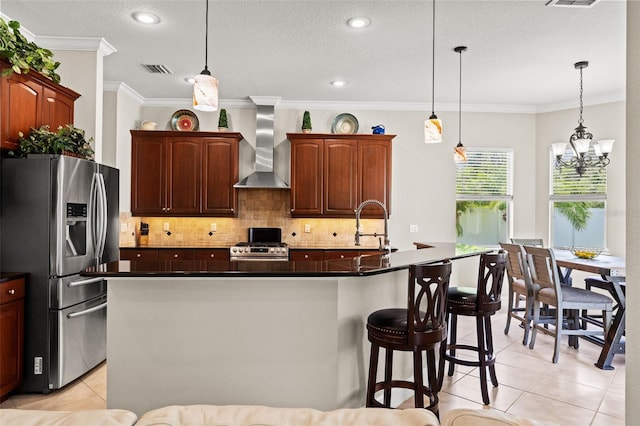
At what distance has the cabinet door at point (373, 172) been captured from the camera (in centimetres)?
550

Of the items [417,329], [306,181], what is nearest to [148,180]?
[306,181]

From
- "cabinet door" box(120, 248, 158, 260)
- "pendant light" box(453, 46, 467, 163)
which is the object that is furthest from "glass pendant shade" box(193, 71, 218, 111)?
"cabinet door" box(120, 248, 158, 260)

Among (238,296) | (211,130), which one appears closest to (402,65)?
(211,130)

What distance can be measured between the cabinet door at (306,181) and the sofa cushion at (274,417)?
452 centimetres

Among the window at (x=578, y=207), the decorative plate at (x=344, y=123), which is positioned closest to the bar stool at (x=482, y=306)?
the decorative plate at (x=344, y=123)

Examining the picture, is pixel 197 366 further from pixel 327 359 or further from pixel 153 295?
pixel 327 359

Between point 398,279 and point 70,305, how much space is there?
2.46 meters

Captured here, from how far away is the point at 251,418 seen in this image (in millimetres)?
937

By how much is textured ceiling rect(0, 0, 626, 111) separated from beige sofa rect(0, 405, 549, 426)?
302cm

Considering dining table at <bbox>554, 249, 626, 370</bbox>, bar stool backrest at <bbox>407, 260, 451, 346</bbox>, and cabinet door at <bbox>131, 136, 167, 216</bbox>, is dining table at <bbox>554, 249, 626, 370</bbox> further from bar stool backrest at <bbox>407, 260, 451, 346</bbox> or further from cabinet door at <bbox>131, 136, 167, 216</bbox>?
cabinet door at <bbox>131, 136, 167, 216</bbox>

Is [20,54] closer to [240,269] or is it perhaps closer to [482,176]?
[240,269]

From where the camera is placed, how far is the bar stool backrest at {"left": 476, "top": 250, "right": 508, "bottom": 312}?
288cm

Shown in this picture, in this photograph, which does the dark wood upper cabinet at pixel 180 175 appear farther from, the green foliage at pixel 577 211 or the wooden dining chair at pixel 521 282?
the green foliage at pixel 577 211

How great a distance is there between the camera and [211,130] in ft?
19.0
